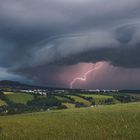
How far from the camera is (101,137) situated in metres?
22.5

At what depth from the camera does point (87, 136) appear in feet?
76.6

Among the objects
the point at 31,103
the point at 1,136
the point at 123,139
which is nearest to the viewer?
the point at 123,139

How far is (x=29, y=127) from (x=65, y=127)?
3391 millimetres

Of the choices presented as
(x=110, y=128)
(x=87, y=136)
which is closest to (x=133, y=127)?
(x=110, y=128)

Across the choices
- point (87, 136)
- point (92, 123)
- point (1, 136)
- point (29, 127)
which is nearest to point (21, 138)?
point (1, 136)

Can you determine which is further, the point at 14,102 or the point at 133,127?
the point at 14,102

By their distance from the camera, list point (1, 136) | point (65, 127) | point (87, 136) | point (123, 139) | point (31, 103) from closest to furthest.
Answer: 1. point (123, 139)
2. point (87, 136)
3. point (1, 136)
4. point (65, 127)
5. point (31, 103)

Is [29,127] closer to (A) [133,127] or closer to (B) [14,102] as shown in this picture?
(A) [133,127]

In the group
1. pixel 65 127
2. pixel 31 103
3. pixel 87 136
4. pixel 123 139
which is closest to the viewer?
pixel 123 139

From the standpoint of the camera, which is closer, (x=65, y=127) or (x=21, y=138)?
(x=21, y=138)

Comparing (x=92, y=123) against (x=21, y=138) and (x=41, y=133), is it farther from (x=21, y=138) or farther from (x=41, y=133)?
(x=21, y=138)

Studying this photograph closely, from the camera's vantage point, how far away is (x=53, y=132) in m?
26.1

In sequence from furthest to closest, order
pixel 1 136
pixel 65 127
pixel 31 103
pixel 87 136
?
pixel 31 103
pixel 65 127
pixel 1 136
pixel 87 136

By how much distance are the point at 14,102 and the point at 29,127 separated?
561 feet
